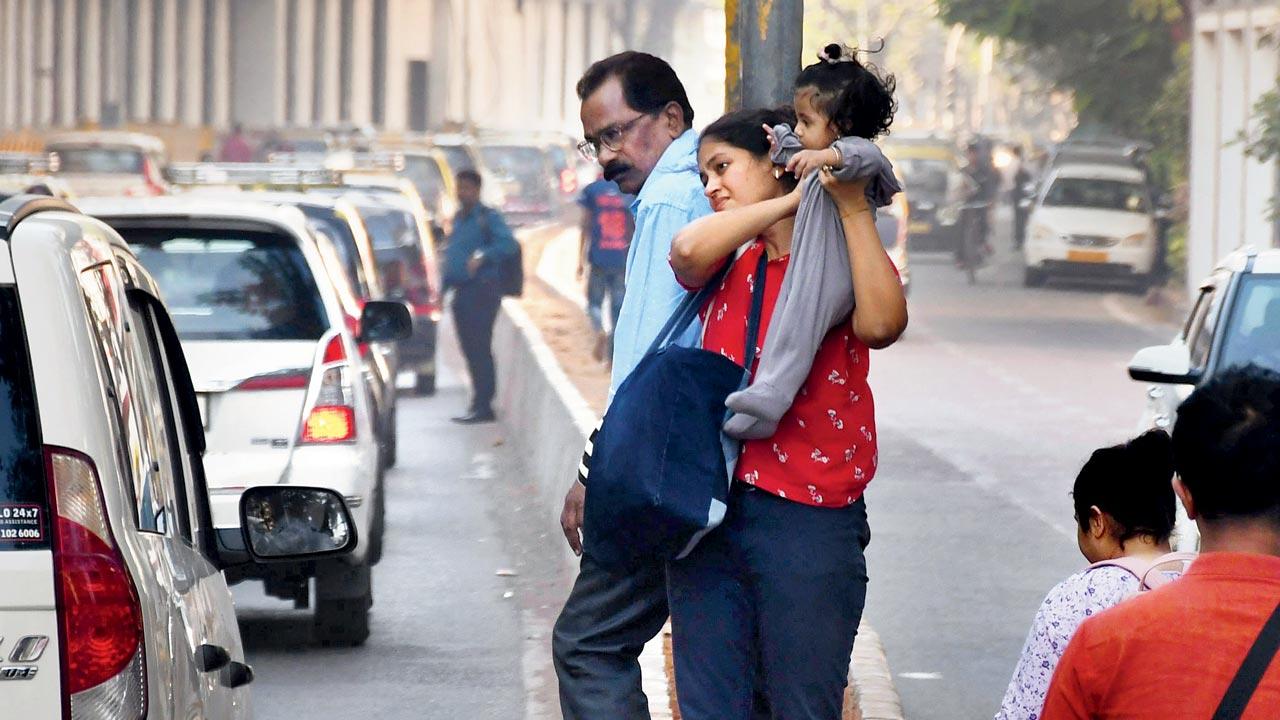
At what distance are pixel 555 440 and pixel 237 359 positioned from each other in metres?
3.74

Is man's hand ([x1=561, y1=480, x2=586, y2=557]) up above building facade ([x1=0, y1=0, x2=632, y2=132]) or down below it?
below

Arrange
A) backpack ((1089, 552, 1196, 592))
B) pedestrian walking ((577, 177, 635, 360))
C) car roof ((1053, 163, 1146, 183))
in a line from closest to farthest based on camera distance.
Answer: backpack ((1089, 552, 1196, 592)) → pedestrian walking ((577, 177, 635, 360)) → car roof ((1053, 163, 1146, 183))

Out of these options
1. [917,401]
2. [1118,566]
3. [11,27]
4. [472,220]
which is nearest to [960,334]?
[917,401]

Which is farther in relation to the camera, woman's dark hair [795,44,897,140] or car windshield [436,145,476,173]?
car windshield [436,145,476,173]

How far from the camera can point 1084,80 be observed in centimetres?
3738

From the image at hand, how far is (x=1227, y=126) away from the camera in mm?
29703

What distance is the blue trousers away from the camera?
4.29 m

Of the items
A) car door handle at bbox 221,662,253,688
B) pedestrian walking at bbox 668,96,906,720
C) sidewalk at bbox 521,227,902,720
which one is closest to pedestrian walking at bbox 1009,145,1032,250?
sidewalk at bbox 521,227,902,720

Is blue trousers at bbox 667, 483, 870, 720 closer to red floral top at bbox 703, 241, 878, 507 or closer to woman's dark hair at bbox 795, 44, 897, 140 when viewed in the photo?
red floral top at bbox 703, 241, 878, 507

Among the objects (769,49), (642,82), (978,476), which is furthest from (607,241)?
(642,82)

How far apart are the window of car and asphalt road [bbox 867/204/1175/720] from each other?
51.3 inches

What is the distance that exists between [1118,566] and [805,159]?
0.93 m

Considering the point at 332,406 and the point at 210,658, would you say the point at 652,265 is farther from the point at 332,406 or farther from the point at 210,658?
the point at 332,406

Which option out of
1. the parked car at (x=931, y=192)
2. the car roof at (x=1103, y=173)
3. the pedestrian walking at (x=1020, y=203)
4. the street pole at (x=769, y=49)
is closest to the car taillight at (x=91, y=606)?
the street pole at (x=769, y=49)
